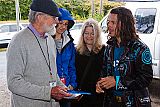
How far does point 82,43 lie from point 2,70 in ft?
20.7

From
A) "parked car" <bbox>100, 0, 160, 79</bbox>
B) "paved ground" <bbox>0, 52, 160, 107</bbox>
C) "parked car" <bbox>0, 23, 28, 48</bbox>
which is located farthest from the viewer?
"parked car" <bbox>0, 23, 28, 48</bbox>

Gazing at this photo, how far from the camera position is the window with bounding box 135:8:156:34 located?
5.63 m

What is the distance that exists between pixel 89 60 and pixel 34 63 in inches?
49.6

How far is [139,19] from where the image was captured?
593 centimetres

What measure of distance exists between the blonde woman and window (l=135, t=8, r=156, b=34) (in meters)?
2.67

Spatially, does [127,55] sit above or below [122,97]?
above

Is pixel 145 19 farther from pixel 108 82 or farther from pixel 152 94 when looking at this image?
pixel 108 82

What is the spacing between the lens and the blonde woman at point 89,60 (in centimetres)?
323

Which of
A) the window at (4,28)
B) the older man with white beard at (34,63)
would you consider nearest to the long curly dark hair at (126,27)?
the older man with white beard at (34,63)

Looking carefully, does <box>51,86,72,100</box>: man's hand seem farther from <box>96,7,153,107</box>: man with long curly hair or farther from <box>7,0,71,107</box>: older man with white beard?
<box>96,7,153,107</box>: man with long curly hair

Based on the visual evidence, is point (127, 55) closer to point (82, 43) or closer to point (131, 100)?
point (131, 100)

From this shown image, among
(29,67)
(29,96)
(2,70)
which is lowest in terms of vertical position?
(2,70)

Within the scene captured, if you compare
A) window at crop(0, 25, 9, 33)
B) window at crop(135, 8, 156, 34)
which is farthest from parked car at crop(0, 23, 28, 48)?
window at crop(135, 8, 156, 34)

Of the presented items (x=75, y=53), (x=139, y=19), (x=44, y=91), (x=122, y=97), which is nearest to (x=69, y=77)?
(x=75, y=53)
